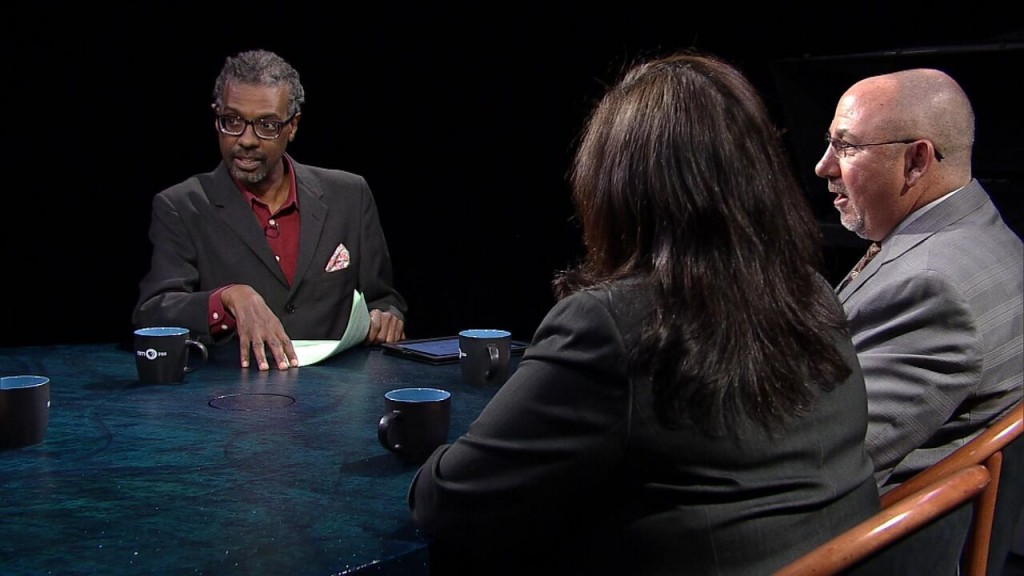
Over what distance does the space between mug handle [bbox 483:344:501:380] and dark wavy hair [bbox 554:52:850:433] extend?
80cm

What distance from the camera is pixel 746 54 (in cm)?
383

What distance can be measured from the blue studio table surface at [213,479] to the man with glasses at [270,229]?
0.63 m

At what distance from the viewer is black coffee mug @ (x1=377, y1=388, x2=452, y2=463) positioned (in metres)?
1.39

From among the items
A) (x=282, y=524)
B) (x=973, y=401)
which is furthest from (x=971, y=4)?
(x=282, y=524)

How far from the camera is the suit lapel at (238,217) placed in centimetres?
279

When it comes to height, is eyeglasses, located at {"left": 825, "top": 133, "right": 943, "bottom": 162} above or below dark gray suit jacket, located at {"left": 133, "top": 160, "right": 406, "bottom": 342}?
above

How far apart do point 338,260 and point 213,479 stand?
172 cm

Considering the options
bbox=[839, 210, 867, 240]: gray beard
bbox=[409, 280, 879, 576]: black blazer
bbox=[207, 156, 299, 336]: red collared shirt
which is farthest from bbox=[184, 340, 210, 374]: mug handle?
bbox=[839, 210, 867, 240]: gray beard

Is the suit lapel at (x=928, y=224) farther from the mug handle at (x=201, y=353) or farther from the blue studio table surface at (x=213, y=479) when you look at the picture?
the mug handle at (x=201, y=353)

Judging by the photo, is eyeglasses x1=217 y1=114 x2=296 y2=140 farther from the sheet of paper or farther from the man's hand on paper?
the sheet of paper

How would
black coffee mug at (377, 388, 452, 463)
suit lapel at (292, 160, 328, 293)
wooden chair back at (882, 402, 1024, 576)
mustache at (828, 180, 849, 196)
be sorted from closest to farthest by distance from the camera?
wooden chair back at (882, 402, 1024, 576)
black coffee mug at (377, 388, 452, 463)
mustache at (828, 180, 849, 196)
suit lapel at (292, 160, 328, 293)

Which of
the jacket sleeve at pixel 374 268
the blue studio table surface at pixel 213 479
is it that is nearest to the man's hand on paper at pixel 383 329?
the jacket sleeve at pixel 374 268

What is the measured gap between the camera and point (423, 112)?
4277 mm

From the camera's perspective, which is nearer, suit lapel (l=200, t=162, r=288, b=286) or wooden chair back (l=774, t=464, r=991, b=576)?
wooden chair back (l=774, t=464, r=991, b=576)
